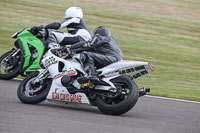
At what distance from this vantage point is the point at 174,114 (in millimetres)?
8414

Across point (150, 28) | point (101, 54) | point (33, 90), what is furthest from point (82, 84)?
point (150, 28)

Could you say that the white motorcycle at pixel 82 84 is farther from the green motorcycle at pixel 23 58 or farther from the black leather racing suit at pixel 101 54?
the green motorcycle at pixel 23 58

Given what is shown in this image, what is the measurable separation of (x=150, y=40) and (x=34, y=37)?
10711 millimetres

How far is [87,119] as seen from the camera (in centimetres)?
709

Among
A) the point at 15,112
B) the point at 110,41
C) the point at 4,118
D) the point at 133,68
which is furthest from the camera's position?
the point at 110,41

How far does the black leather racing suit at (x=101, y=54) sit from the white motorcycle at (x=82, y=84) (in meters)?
0.13

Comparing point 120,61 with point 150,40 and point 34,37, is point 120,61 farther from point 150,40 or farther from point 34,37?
point 150,40

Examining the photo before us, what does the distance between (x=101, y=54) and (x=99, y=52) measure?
0.26 ft

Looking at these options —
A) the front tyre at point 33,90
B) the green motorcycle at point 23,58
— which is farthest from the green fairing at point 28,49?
the front tyre at point 33,90

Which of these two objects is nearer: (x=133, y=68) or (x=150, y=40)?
(x=133, y=68)

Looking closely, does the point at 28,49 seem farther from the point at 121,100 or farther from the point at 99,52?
the point at 121,100

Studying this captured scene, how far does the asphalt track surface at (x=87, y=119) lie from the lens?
6.25 meters

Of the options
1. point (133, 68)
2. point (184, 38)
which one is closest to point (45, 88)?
point (133, 68)

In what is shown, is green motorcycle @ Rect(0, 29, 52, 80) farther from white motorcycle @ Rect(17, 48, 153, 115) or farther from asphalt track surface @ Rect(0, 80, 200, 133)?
white motorcycle @ Rect(17, 48, 153, 115)
